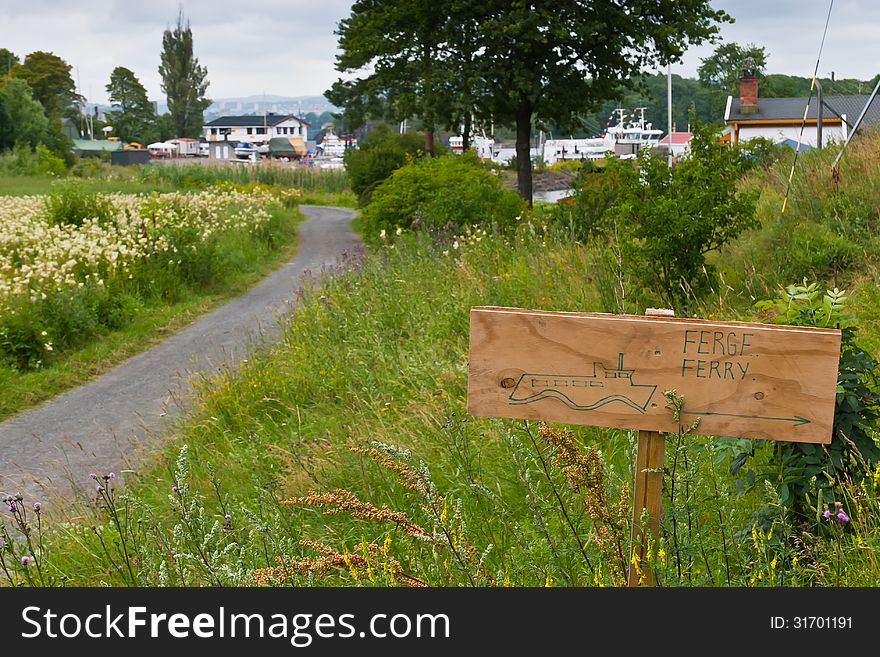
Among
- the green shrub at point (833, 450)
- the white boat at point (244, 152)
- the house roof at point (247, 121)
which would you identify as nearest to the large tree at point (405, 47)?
the green shrub at point (833, 450)

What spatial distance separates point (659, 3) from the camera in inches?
892

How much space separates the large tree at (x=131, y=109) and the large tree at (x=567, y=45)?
8715 cm

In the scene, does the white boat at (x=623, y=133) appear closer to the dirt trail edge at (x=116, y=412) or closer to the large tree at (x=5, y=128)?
the dirt trail edge at (x=116, y=412)

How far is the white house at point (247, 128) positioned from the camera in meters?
148

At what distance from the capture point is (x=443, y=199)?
1490 cm

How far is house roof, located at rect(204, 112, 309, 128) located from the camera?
150188 millimetres

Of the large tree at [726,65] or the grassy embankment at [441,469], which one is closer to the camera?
the grassy embankment at [441,469]

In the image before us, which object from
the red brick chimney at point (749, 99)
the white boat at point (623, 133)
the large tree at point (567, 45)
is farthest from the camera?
the red brick chimney at point (749, 99)

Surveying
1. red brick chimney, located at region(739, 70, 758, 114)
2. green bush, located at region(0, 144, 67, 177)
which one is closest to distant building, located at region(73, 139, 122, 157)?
green bush, located at region(0, 144, 67, 177)

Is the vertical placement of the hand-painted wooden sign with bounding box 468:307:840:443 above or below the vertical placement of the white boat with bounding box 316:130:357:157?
below

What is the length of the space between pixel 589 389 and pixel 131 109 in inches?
4433

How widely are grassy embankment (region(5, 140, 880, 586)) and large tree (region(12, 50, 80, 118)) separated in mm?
72887

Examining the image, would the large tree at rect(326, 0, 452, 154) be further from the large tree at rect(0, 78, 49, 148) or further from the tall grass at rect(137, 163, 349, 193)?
the large tree at rect(0, 78, 49, 148)
